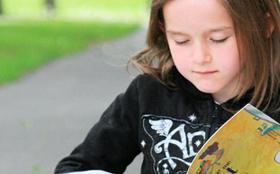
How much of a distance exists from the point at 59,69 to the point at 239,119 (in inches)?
319

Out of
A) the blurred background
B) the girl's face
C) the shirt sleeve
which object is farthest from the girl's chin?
the blurred background

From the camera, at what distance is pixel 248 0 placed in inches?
72.5

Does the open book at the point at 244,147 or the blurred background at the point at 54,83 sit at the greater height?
the open book at the point at 244,147

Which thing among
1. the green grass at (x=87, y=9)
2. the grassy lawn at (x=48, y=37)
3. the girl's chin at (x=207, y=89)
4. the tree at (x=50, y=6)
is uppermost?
the girl's chin at (x=207, y=89)

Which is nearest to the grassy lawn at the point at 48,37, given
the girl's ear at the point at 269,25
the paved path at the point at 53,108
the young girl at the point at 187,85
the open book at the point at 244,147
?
the paved path at the point at 53,108

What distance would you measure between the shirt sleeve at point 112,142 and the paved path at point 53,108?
1442mm

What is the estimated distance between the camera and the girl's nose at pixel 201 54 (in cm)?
176

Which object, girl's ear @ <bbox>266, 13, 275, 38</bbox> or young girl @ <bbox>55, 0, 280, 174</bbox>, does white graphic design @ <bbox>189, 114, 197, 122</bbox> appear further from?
girl's ear @ <bbox>266, 13, 275, 38</bbox>

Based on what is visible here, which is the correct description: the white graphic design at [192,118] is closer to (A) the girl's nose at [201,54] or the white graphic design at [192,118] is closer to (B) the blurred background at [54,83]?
(A) the girl's nose at [201,54]

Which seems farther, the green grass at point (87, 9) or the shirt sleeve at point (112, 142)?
the green grass at point (87, 9)

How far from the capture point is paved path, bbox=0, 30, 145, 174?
17.7ft

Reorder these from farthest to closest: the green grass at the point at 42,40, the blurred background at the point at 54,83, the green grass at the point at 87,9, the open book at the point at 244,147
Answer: the green grass at the point at 87,9, the green grass at the point at 42,40, the blurred background at the point at 54,83, the open book at the point at 244,147

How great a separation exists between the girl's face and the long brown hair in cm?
3

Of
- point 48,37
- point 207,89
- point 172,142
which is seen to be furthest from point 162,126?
point 48,37
